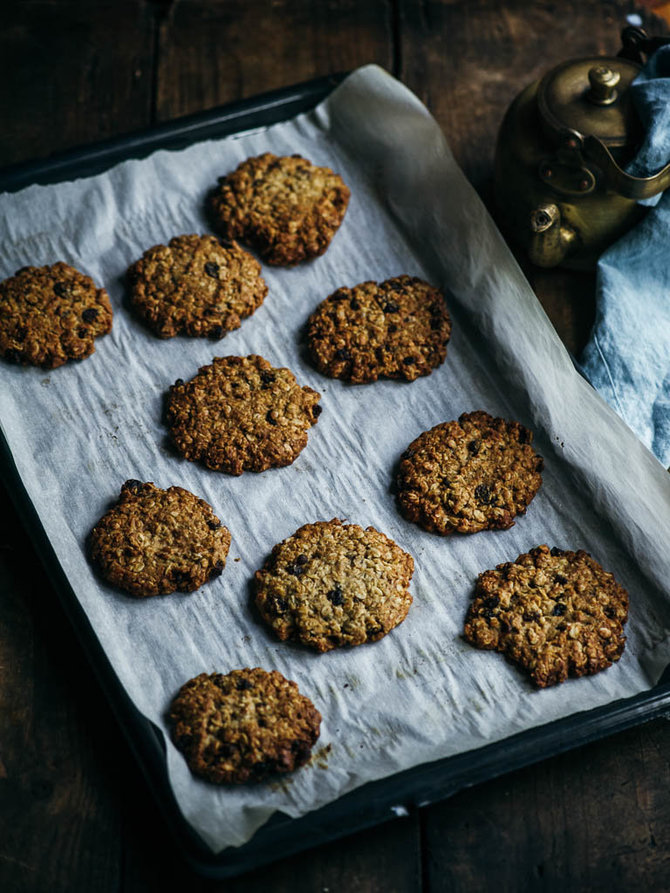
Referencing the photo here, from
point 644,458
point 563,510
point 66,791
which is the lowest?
point 66,791

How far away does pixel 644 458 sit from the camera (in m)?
1.73

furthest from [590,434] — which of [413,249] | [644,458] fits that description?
[413,249]

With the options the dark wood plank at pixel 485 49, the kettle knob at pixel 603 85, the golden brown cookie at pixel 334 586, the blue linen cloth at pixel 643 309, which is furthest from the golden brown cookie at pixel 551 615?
the dark wood plank at pixel 485 49

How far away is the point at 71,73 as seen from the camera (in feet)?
7.61

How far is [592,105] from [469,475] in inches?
28.1

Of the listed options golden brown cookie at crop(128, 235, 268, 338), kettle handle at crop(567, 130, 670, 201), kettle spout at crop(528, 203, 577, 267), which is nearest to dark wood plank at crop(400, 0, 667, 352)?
kettle spout at crop(528, 203, 577, 267)

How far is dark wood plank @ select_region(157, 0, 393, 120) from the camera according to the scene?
91.0 inches

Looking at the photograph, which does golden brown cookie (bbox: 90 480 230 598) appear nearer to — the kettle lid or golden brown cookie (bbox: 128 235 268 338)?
golden brown cookie (bbox: 128 235 268 338)

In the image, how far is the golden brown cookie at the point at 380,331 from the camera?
1.90 meters

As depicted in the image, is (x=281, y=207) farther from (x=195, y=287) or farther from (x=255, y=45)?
(x=255, y=45)

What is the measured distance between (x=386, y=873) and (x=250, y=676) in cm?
36

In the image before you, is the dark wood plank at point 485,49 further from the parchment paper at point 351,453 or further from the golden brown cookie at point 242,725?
the golden brown cookie at point 242,725

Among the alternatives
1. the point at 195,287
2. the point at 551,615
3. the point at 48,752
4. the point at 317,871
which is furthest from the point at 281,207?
the point at 317,871

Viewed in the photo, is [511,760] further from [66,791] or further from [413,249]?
[413,249]
